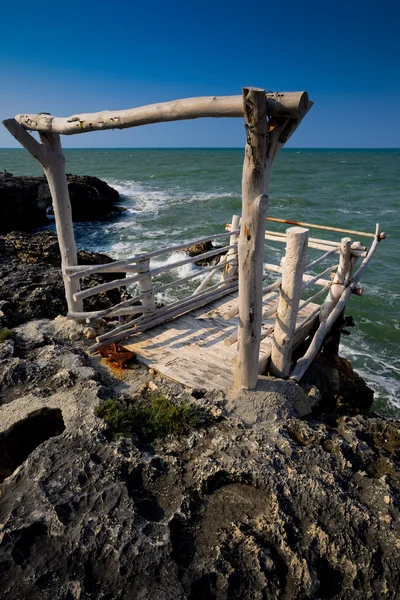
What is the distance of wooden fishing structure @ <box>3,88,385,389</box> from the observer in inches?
129

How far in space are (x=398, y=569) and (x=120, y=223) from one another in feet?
76.9

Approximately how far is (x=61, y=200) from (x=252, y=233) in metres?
3.16

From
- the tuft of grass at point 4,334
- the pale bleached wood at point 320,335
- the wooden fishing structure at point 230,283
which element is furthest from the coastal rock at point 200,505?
the tuft of grass at point 4,334

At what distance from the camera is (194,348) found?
562cm

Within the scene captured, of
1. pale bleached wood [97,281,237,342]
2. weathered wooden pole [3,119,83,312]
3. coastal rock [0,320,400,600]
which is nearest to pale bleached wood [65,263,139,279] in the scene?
weathered wooden pole [3,119,83,312]

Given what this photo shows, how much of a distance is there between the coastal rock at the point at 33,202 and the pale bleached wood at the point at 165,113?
663 inches

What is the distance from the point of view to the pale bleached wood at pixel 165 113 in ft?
9.85

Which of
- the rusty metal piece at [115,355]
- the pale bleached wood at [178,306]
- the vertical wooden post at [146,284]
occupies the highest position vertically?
the vertical wooden post at [146,284]

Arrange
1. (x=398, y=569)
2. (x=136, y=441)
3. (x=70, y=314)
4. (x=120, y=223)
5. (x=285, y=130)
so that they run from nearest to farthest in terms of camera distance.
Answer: (x=398, y=569)
(x=285, y=130)
(x=136, y=441)
(x=70, y=314)
(x=120, y=223)

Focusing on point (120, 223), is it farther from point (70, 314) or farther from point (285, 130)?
point (285, 130)

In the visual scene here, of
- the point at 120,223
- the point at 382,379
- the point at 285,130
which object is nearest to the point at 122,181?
the point at 120,223

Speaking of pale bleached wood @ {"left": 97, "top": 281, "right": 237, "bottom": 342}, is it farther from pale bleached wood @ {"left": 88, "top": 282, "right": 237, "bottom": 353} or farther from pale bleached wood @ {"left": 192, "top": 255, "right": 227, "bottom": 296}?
pale bleached wood @ {"left": 192, "top": 255, "right": 227, "bottom": 296}

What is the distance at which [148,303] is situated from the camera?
604 cm

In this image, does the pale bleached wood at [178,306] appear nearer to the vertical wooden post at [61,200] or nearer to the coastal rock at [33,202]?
the vertical wooden post at [61,200]
